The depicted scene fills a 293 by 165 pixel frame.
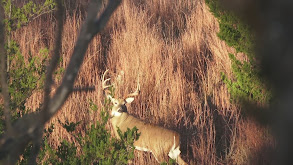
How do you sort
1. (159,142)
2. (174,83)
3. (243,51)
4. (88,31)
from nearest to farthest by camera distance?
(88,31) → (243,51) → (159,142) → (174,83)

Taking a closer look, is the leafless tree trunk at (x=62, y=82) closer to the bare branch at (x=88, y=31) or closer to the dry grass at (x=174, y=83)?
the bare branch at (x=88, y=31)

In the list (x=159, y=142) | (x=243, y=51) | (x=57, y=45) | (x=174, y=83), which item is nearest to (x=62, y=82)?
(x=57, y=45)

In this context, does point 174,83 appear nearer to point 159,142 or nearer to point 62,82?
point 159,142

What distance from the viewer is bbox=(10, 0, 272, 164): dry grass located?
3.93 metres

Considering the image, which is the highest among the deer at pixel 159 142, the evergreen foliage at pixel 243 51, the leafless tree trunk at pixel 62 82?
the leafless tree trunk at pixel 62 82

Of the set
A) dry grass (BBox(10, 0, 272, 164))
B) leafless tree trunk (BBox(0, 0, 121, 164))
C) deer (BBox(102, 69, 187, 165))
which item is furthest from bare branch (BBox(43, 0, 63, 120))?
deer (BBox(102, 69, 187, 165))

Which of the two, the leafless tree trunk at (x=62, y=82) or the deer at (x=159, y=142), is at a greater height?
the leafless tree trunk at (x=62, y=82)

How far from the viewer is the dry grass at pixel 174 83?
393 cm

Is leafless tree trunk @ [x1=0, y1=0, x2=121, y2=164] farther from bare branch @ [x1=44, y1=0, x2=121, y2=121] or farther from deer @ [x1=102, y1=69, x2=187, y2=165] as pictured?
deer @ [x1=102, y1=69, x2=187, y2=165]

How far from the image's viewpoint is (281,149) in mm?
305

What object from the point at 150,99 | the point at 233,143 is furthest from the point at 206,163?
the point at 150,99

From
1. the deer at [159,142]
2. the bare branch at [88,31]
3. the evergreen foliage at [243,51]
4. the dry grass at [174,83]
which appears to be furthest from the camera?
the dry grass at [174,83]

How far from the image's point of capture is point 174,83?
478 centimetres

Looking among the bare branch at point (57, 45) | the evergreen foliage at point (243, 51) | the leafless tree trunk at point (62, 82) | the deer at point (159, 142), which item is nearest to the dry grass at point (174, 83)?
the deer at point (159, 142)
